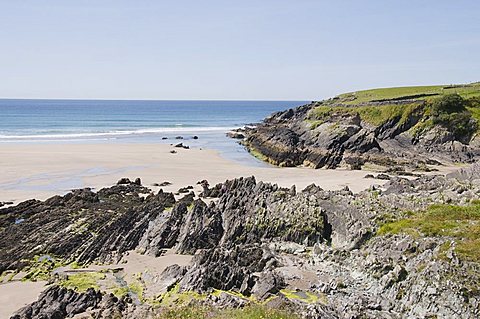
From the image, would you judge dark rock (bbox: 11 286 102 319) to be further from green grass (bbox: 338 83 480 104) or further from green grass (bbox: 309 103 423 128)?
green grass (bbox: 338 83 480 104)

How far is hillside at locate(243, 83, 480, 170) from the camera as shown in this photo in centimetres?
5256

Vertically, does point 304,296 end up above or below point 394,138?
below

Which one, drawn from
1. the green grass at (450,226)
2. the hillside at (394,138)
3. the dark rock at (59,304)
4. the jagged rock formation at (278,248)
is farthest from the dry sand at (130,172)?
the green grass at (450,226)

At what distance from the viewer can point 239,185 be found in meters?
30.8

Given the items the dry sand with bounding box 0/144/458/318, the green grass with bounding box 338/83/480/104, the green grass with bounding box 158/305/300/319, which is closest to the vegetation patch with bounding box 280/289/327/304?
the green grass with bounding box 158/305/300/319

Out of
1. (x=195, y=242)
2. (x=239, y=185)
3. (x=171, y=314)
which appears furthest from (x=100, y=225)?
(x=171, y=314)

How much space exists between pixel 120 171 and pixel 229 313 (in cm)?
3760

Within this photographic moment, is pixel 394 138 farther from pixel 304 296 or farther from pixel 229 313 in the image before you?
pixel 229 313

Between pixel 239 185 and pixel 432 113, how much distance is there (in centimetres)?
3761

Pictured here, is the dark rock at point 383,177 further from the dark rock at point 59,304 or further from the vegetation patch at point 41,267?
the dark rock at point 59,304

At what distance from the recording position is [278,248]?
2317cm

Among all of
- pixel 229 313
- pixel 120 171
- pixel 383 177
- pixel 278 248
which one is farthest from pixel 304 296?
pixel 120 171

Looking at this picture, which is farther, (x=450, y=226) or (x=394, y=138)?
(x=394, y=138)

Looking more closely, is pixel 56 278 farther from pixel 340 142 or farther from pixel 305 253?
pixel 340 142
